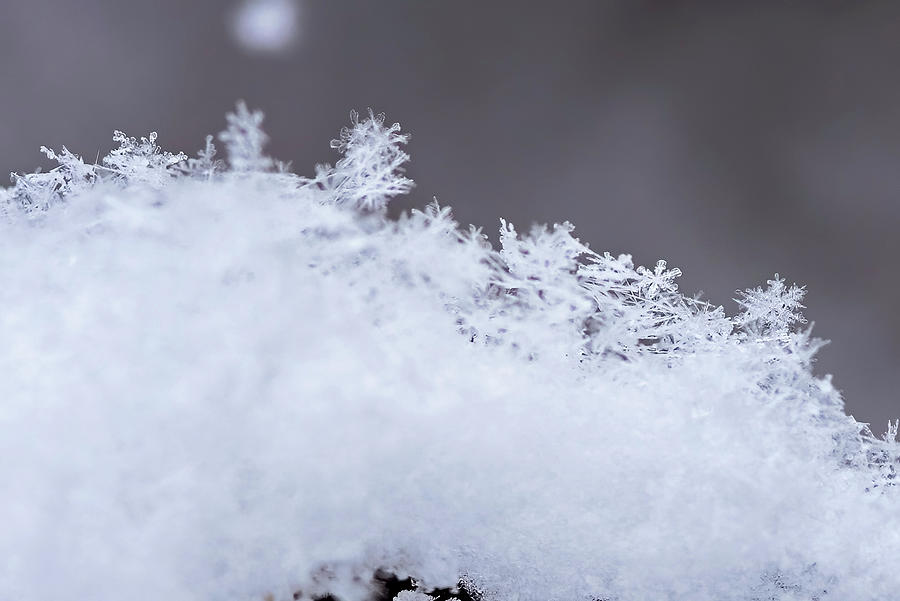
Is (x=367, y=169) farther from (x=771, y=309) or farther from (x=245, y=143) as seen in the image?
(x=771, y=309)

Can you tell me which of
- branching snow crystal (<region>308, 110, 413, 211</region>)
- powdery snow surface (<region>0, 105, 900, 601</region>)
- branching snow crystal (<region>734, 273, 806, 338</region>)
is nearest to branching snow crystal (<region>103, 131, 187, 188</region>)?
powdery snow surface (<region>0, 105, 900, 601</region>)

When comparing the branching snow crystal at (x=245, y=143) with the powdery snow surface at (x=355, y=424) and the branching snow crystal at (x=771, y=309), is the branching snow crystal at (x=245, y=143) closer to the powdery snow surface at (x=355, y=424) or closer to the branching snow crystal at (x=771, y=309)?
the powdery snow surface at (x=355, y=424)

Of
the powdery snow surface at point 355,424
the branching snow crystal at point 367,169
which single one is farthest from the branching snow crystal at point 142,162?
the branching snow crystal at point 367,169

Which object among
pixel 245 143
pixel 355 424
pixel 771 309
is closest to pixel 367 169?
pixel 245 143

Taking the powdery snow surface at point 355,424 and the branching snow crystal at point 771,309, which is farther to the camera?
the branching snow crystal at point 771,309

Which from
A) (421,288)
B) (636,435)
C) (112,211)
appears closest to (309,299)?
(421,288)

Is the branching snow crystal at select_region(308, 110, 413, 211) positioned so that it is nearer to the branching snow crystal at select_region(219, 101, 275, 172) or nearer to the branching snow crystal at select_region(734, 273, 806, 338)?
the branching snow crystal at select_region(219, 101, 275, 172)

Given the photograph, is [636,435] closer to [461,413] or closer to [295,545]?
[461,413]

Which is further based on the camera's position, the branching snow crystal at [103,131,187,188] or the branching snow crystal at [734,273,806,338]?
the branching snow crystal at [734,273,806,338]

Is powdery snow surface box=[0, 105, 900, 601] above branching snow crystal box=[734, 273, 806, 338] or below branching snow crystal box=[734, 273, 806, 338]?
below
